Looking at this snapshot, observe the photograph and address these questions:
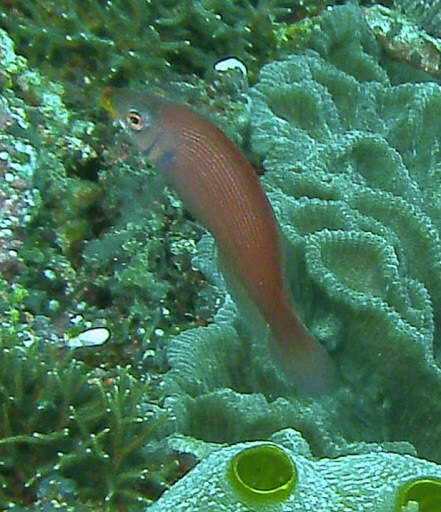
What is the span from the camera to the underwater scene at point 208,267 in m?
2.23

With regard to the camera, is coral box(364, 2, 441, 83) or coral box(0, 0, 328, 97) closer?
coral box(0, 0, 328, 97)

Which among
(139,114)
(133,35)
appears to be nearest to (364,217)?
(139,114)

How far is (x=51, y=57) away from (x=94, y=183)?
647 mm

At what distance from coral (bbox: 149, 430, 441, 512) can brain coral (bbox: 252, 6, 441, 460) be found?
3.31 ft

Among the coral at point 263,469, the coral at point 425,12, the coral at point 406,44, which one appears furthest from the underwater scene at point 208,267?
the coral at point 425,12

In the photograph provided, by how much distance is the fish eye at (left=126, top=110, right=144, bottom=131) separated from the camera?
105 inches

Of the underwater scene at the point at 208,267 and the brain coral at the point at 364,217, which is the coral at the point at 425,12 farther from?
the brain coral at the point at 364,217

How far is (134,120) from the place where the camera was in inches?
106

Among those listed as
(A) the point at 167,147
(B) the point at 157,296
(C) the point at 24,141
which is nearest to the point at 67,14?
(C) the point at 24,141

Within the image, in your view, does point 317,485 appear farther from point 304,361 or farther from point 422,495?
point 304,361

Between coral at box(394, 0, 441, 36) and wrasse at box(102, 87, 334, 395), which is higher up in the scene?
coral at box(394, 0, 441, 36)

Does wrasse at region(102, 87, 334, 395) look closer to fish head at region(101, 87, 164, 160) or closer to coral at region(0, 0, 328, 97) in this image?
fish head at region(101, 87, 164, 160)

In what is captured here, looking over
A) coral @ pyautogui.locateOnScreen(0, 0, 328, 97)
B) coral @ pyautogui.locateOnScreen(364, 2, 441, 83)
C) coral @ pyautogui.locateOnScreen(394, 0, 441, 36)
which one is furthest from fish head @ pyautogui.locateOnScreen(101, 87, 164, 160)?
coral @ pyautogui.locateOnScreen(394, 0, 441, 36)

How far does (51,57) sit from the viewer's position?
3.36 meters
